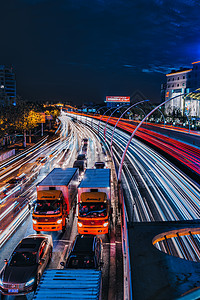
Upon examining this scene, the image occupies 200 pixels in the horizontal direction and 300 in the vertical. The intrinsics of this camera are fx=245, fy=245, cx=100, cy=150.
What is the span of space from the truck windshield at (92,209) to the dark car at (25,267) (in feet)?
10.3

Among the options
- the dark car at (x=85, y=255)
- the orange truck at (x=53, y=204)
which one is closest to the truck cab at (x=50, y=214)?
the orange truck at (x=53, y=204)

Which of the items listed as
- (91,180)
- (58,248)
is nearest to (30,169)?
(91,180)

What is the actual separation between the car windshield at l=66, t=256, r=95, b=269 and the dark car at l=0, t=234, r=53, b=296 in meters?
1.39

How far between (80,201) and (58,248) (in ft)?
11.5

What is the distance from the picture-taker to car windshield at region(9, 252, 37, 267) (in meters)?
10.3

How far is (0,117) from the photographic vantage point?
43969 millimetres

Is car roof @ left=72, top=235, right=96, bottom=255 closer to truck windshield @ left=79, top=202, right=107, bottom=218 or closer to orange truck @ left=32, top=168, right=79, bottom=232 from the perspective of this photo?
truck windshield @ left=79, top=202, right=107, bottom=218

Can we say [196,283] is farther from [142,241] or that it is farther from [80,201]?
[80,201]

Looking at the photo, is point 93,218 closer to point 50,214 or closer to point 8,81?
point 50,214

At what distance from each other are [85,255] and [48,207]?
533 cm

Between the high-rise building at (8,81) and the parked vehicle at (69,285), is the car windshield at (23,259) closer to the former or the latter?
the parked vehicle at (69,285)

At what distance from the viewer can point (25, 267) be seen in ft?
33.2

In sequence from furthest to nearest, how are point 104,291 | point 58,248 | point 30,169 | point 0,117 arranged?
point 0,117 < point 30,169 < point 58,248 < point 104,291

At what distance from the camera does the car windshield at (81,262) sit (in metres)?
10.1
